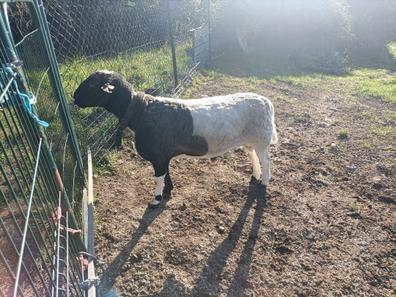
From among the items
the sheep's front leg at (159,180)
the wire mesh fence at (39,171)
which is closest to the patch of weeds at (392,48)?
the sheep's front leg at (159,180)

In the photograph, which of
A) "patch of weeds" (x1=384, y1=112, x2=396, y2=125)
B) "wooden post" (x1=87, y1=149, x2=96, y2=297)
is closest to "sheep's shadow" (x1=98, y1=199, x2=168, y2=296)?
"wooden post" (x1=87, y1=149, x2=96, y2=297)

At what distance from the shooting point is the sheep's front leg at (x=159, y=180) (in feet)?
15.9

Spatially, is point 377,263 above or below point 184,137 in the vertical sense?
below

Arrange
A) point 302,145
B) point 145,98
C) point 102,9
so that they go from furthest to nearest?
point 102,9, point 302,145, point 145,98

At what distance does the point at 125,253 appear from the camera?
166 inches

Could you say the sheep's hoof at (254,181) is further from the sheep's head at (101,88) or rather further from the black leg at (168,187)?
the sheep's head at (101,88)

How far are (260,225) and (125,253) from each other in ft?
5.72

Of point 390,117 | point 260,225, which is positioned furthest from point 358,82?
point 260,225

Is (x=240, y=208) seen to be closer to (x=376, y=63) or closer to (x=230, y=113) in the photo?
(x=230, y=113)

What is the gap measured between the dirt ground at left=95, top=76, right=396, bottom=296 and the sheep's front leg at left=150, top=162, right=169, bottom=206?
0.13 m

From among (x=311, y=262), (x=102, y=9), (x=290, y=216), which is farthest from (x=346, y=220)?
(x=102, y=9)

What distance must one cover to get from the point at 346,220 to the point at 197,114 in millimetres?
2431

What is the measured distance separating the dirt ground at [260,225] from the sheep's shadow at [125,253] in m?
0.01

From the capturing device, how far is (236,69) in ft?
42.5
